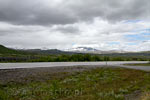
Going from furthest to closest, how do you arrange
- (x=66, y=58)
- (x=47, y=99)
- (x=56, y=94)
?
(x=66, y=58) → (x=56, y=94) → (x=47, y=99)

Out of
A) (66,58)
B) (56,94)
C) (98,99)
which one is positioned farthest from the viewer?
(66,58)

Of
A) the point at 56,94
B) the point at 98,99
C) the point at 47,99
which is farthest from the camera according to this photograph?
the point at 56,94

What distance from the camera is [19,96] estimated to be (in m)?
9.94

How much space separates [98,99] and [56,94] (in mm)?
2943

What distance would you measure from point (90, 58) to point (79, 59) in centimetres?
413

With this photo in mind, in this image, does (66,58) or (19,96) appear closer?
(19,96)

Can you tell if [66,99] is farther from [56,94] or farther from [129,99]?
[129,99]

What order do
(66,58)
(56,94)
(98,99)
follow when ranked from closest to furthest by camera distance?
(98,99) < (56,94) < (66,58)

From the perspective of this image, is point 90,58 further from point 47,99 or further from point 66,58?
point 47,99

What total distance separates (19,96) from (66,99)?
3.33 meters

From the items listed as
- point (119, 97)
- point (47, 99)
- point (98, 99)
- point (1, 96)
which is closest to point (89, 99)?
point (98, 99)

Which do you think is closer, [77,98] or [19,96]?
[77,98]

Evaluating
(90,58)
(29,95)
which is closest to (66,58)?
(90,58)

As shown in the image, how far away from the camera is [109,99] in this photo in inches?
323
